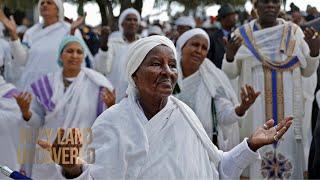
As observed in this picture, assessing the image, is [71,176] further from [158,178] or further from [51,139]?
[51,139]

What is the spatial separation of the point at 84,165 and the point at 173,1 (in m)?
7.58

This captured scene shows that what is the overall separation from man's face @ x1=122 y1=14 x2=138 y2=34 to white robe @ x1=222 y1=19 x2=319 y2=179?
234cm

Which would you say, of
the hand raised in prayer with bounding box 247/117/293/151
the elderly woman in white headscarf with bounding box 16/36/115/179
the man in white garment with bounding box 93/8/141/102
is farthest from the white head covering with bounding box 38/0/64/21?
the hand raised in prayer with bounding box 247/117/293/151

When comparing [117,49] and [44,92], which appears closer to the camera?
[44,92]

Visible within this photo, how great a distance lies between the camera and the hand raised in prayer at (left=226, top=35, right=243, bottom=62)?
22.6 ft

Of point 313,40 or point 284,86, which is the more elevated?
point 313,40

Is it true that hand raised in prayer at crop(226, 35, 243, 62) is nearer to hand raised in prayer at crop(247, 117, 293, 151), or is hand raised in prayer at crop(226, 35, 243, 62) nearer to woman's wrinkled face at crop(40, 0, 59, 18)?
woman's wrinkled face at crop(40, 0, 59, 18)

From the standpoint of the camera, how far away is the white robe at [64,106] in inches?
259

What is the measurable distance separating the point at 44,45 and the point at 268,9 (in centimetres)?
285

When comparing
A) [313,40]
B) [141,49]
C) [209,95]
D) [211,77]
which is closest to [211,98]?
[209,95]

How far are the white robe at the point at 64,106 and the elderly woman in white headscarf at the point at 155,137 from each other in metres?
2.82

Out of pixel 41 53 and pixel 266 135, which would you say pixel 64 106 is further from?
pixel 266 135

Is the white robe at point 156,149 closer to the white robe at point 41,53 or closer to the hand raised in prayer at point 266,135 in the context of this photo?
the hand raised in prayer at point 266,135

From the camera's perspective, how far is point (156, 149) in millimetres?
3578
